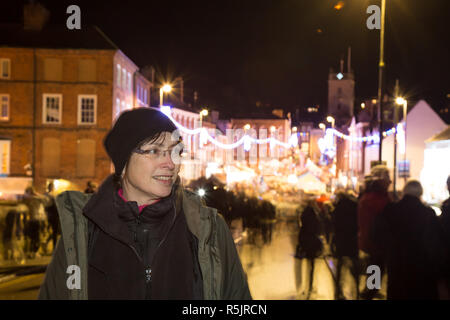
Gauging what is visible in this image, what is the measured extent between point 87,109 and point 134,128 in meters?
39.7

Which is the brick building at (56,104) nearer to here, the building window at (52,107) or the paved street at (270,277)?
the building window at (52,107)

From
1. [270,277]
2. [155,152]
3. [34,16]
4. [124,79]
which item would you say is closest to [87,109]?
[124,79]

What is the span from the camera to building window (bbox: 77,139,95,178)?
3994 centimetres

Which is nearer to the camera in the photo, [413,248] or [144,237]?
[144,237]

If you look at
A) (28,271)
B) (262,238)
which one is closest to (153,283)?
(28,271)

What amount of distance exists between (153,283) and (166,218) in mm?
360

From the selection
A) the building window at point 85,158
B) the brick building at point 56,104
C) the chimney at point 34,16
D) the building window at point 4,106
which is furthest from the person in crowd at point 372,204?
the chimney at point 34,16

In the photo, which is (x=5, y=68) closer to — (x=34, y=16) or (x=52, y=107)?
(x=52, y=107)

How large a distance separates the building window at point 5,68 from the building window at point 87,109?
18.6 feet

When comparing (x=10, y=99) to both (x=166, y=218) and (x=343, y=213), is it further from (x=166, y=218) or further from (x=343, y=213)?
(x=166, y=218)

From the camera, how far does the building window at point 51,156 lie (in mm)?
40125

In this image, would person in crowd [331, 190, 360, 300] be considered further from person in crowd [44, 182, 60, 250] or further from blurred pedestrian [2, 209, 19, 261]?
blurred pedestrian [2, 209, 19, 261]

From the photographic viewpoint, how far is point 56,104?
41219mm

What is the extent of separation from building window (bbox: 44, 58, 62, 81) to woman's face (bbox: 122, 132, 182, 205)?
133ft
